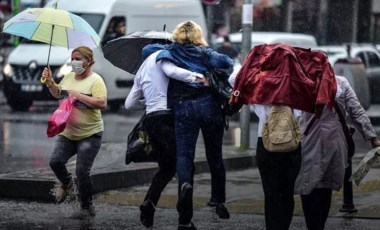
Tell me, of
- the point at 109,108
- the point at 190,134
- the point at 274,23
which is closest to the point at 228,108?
the point at 190,134

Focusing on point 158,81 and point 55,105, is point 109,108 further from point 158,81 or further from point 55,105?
point 158,81

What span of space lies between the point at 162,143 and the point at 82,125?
3.48 ft

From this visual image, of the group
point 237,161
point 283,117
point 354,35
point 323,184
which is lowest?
point 354,35

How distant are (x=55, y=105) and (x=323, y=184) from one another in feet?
58.7

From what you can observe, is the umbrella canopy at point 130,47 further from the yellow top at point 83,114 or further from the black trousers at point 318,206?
the black trousers at point 318,206

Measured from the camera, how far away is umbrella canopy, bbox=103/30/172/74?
10.5 meters

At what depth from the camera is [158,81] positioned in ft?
31.8

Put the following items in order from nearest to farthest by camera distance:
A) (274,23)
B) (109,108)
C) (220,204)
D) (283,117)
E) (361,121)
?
1. (283,117)
2. (361,121)
3. (220,204)
4. (109,108)
5. (274,23)

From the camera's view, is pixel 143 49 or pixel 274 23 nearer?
pixel 143 49

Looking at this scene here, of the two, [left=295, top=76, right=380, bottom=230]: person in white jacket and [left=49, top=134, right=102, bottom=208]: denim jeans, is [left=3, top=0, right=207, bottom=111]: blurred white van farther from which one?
[left=295, top=76, right=380, bottom=230]: person in white jacket

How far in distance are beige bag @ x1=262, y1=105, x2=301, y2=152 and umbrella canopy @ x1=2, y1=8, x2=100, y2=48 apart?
9.35 feet

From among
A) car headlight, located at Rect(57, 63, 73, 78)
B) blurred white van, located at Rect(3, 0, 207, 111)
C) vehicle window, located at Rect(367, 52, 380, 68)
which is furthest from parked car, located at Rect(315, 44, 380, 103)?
car headlight, located at Rect(57, 63, 73, 78)

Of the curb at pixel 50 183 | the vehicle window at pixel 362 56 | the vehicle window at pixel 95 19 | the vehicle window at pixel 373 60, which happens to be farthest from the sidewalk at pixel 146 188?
the vehicle window at pixel 373 60

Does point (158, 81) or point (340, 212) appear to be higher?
point (158, 81)
